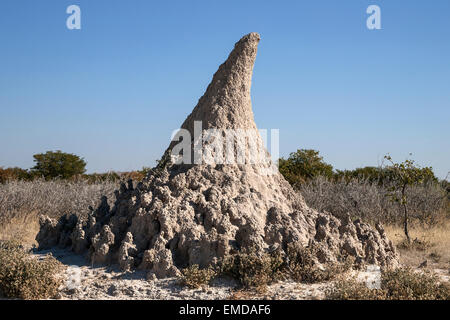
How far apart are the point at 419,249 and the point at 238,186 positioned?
4.52 m

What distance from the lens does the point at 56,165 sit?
24859 millimetres

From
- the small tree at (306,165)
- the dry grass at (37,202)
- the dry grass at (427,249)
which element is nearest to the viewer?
the dry grass at (427,249)

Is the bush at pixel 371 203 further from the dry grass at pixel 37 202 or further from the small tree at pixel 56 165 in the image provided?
the small tree at pixel 56 165

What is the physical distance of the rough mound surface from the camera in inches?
225

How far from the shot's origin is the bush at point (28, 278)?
5.04 meters

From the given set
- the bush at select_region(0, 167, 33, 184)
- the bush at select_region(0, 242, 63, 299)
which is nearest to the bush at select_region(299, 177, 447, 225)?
the bush at select_region(0, 242, 63, 299)

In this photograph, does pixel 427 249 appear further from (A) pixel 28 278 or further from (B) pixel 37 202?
(B) pixel 37 202

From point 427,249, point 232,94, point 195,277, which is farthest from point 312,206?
point 195,277

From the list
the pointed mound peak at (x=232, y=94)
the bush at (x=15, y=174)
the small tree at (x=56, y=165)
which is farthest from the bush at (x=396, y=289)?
the small tree at (x=56, y=165)

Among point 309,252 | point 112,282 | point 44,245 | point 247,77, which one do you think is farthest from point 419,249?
point 44,245

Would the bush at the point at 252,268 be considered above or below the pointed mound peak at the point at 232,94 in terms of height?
below

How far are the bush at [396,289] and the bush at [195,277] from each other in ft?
4.63

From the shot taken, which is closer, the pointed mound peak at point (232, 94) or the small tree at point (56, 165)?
the pointed mound peak at point (232, 94)

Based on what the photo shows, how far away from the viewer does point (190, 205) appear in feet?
20.4
